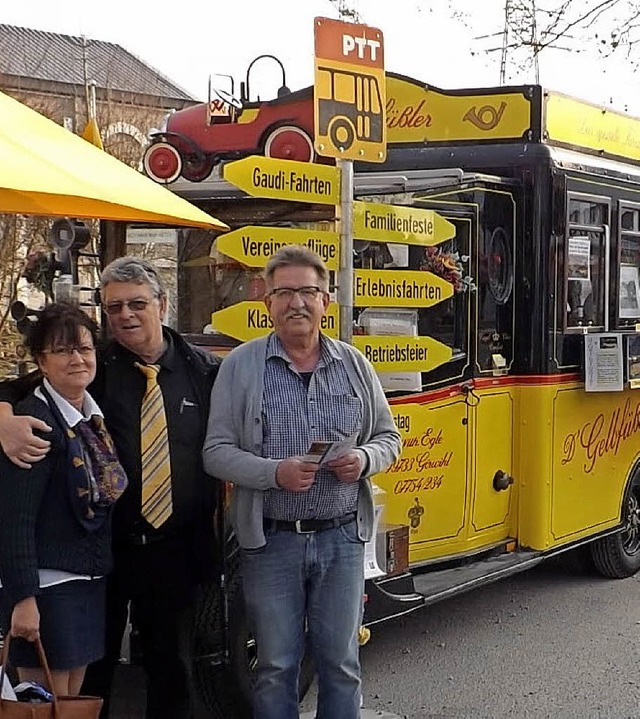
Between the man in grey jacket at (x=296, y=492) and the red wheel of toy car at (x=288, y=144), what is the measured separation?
2597 millimetres

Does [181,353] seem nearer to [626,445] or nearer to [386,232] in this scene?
[386,232]

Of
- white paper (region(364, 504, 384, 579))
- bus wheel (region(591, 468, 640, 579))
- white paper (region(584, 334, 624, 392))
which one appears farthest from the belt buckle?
bus wheel (region(591, 468, 640, 579))

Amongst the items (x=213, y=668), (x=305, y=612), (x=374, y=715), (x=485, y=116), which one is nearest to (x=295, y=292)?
(x=305, y=612)

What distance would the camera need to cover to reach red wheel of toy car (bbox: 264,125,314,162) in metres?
6.15

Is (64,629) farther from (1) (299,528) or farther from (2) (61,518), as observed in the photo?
(1) (299,528)

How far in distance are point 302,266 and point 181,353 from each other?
1.73 feet

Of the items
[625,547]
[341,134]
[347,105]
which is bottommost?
[625,547]

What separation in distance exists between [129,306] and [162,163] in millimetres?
2476

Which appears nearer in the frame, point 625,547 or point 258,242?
point 258,242

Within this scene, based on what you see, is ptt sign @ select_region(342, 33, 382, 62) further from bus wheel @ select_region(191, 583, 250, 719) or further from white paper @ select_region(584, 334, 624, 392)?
white paper @ select_region(584, 334, 624, 392)

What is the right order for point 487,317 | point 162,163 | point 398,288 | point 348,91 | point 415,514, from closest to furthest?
point 348,91 < point 398,288 < point 415,514 < point 162,163 < point 487,317

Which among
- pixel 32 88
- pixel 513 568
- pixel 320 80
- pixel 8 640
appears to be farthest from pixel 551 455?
pixel 32 88

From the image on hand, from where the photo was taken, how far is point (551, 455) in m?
6.31

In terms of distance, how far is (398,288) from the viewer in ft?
16.9
